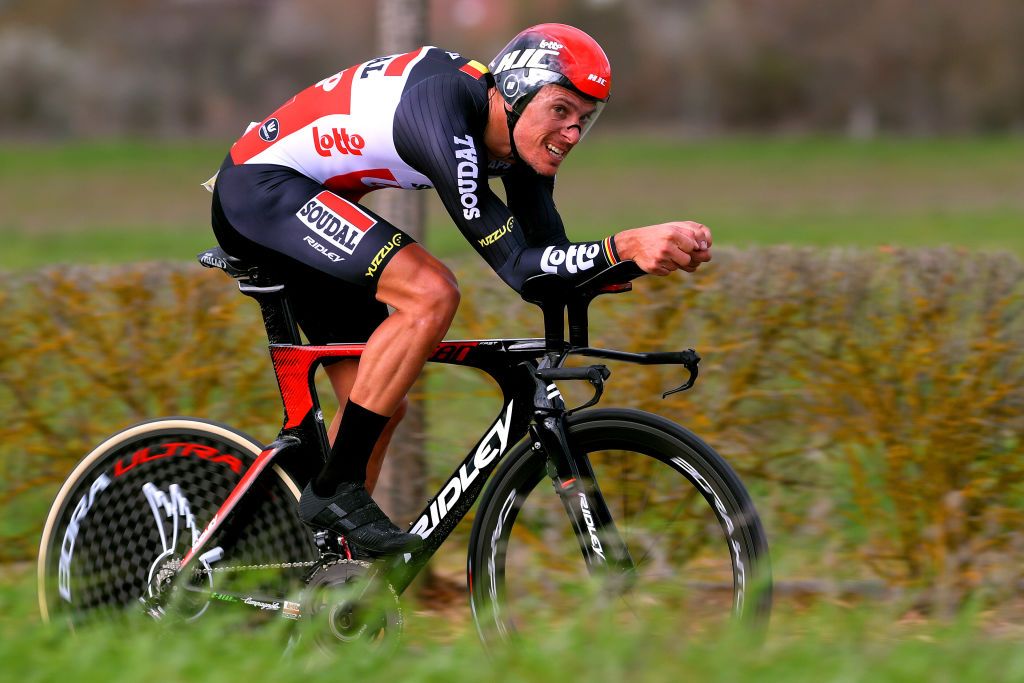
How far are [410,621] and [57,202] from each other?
78.4 ft

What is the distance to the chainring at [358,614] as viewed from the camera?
13.0 ft

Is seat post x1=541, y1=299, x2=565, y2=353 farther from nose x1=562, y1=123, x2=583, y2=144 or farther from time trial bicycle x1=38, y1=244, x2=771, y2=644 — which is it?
nose x1=562, y1=123, x2=583, y2=144

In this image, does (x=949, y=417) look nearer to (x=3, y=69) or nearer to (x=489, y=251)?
(x=489, y=251)

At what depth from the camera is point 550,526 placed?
4488 mm

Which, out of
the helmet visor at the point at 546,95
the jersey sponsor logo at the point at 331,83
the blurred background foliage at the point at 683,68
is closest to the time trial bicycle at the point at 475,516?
the helmet visor at the point at 546,95

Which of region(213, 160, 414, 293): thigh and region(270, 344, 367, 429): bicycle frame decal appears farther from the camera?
region(270, 344, 367, 429): bicycle frame decal

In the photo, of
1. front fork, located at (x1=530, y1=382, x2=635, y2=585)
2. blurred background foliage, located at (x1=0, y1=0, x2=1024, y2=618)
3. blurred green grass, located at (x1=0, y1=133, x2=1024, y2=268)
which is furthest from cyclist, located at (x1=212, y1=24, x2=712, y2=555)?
blurred green grass, located at (x1=0, y1=133, x2=1024, y2=268)

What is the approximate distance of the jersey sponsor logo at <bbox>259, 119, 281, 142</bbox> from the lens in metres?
4.12

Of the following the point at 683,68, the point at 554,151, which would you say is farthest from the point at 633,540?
the point at 683,68

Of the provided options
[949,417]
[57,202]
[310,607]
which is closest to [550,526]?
[310,607]

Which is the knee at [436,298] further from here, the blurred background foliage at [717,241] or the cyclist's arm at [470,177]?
the blurred background foliage at [717,241]

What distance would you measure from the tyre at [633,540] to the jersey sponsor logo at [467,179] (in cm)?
67

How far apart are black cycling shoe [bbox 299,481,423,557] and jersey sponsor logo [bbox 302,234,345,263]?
2.24ft

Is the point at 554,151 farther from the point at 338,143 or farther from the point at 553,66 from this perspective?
the point at 338,143
